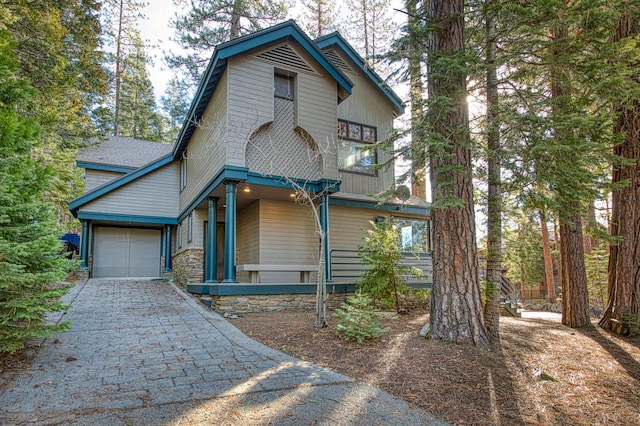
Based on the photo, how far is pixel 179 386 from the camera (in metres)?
3.63

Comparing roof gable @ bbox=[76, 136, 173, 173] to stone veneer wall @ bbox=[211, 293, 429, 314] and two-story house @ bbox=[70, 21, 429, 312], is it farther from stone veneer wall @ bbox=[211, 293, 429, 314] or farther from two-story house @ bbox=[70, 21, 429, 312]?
stone veneer wall @ bbox=[211, 293, 429, 314]

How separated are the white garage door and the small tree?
10.2 metres

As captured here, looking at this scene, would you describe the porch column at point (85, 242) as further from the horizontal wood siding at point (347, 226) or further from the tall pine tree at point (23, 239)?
the tall pine tree at point (23, 239)

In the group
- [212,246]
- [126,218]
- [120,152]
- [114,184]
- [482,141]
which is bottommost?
[212,246]

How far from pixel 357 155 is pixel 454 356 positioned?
8.24 m

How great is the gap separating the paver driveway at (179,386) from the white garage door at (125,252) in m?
9.38

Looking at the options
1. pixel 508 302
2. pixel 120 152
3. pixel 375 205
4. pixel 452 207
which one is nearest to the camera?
pixel 452 207

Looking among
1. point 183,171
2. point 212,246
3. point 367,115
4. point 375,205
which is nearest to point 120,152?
point 183,171

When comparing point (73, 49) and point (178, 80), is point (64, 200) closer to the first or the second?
point (178, 80)

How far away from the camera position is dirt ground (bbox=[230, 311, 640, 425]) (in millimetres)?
3389

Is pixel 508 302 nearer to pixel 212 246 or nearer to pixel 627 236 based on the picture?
pixel 627 236

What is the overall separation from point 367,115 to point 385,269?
21.0 ft

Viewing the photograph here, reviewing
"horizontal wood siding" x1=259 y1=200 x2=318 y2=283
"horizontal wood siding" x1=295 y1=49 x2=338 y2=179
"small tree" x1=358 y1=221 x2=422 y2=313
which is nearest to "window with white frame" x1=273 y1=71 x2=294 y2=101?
"horizontal wood siding" x1=295 y1=49 x2=338 y2=179

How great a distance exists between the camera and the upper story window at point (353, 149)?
11.7 m
